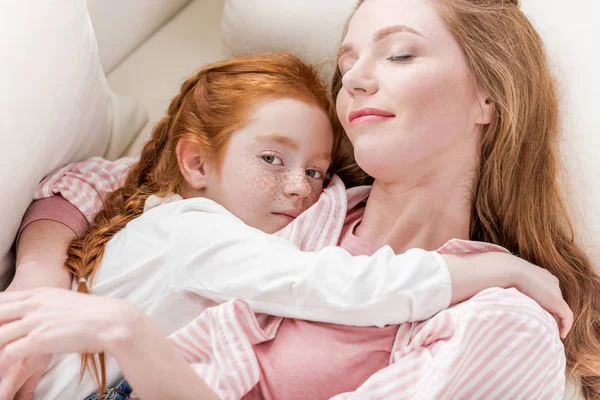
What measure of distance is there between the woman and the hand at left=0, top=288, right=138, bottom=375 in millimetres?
498

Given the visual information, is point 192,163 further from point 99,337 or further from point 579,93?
point 579,93

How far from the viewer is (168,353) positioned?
98 centimetres

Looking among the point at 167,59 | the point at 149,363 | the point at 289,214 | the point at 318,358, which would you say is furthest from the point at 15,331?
the point at 167,59

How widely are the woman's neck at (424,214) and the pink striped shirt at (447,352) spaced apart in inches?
6.9

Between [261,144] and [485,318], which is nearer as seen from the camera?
[485,318]

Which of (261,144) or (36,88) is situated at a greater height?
(36,88)

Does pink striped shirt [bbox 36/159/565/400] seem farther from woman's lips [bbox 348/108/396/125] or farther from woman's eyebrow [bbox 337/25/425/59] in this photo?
woman's eyebrow [bbox 337/25/425/59]

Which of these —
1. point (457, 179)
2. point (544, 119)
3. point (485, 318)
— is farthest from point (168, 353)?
point (544, 119)

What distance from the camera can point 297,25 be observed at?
1.58 meters

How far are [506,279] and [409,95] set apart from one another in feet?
1.09

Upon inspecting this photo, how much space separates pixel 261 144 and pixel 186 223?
22cm

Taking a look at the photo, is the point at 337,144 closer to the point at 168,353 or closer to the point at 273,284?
the point at 273,284

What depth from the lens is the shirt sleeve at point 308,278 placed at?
42.7 inches

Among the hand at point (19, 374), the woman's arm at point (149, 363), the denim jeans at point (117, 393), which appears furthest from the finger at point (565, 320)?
the hand at point (19, 374)
